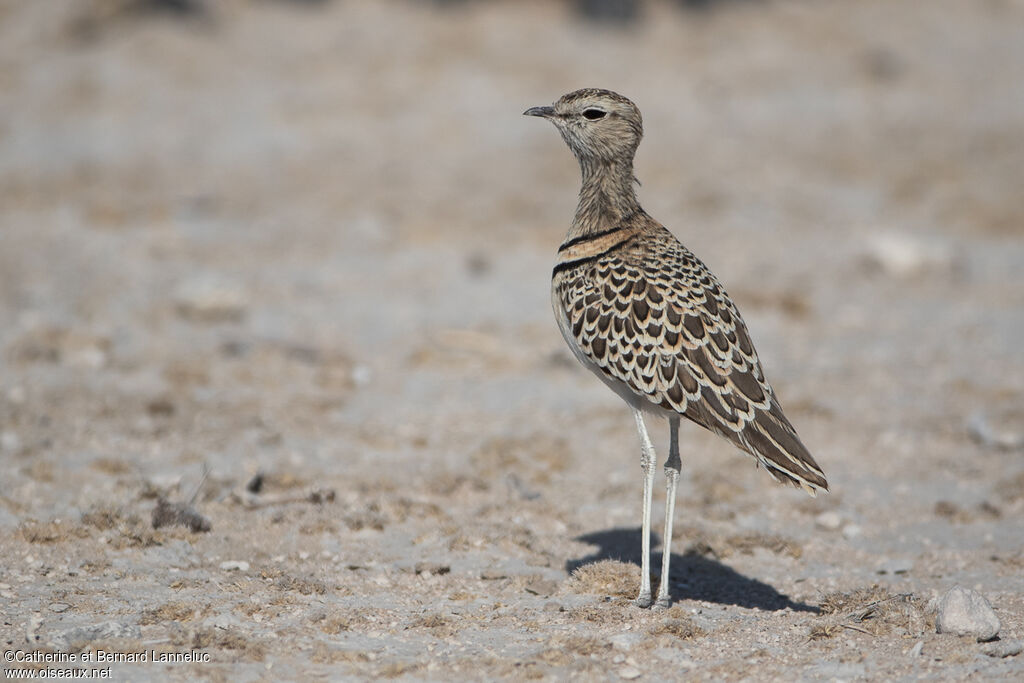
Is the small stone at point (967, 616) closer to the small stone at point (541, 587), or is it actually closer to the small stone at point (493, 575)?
the small stone at point (541, 587)

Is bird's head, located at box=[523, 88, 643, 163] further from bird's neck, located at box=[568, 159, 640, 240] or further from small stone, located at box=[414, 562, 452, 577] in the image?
small stone, located at box=[414, 562, 452, 577]

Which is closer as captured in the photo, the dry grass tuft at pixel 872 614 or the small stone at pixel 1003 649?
the small stone at pixel 1003 649

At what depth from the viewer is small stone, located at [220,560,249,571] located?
6379 millimetres

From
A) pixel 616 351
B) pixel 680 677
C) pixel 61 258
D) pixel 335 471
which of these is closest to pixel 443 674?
pixel 680 677

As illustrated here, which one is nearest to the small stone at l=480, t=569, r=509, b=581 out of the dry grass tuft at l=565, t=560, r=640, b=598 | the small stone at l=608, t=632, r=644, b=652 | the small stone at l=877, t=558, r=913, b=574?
the dry grass tuft at l=565, t=560, r=640, b=598

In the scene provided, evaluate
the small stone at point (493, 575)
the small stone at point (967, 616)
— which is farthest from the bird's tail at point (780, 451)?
the small stone at point (493, 575)

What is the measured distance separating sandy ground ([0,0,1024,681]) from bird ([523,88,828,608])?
0.92 m

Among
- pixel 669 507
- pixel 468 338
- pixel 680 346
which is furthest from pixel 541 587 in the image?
pixel 468 338

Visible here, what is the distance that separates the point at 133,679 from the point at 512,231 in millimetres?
10534

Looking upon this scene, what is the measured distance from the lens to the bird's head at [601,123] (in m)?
6.62

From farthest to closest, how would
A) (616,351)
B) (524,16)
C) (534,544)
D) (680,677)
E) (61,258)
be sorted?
(524,16), (61,258), (534,544), (616,351), (680,677)

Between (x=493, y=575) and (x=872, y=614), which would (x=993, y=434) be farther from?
(x=493, y=575)

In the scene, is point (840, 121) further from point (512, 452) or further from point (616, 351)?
point (616, 351)

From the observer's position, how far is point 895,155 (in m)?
18.1
